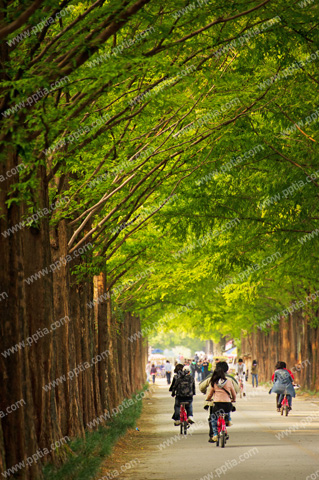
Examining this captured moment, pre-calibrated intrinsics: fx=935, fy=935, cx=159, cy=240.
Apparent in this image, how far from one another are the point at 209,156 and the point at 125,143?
2.27 m

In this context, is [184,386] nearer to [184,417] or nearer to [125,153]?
[184,417]

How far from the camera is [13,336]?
11281mm

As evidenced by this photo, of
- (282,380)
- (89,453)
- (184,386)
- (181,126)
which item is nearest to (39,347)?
(89,453)

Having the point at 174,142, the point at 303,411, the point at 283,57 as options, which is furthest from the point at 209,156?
the point at 303,411

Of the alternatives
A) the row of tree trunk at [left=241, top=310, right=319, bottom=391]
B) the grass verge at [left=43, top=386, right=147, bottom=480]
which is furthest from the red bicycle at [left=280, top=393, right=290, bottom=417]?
the row of tree trunk at [left=241, top=310, right=319, bottom=391]

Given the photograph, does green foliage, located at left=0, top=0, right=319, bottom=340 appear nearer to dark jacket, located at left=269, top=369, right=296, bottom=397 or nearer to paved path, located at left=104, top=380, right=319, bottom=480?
dark jacket, located at left=269, top=369, right=296, bottom=397

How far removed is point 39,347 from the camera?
1355cm

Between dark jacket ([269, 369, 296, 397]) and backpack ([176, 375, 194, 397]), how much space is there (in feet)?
18.2

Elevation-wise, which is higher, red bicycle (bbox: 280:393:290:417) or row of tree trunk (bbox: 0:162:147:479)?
row of tree trunk (bbox: 0:162:147:479)

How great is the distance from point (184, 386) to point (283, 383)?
612 cm

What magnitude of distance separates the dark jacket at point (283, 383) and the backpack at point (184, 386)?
554 centimetres

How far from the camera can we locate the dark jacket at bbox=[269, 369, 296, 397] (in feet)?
96.0

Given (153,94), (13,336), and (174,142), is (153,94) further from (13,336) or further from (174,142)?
(13,336)

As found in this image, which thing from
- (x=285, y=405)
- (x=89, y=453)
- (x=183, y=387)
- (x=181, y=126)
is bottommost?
(x=285, y=405)
